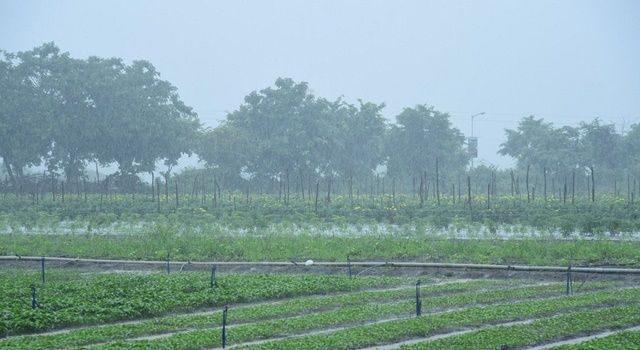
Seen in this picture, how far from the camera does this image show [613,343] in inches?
495

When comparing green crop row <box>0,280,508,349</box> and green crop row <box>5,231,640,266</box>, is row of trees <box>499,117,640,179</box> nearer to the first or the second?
green crop row <box>5,231,640,266</box>

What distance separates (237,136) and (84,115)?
11.6 m

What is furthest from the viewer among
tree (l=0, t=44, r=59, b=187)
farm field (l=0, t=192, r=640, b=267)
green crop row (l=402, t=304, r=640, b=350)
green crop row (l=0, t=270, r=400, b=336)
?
tree (l=0, t=44, r=59, b=187)

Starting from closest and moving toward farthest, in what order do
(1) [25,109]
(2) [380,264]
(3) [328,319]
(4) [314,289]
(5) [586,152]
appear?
(3) [328,319] → (4) [314,289] → (2) [380,264] → (1) [25,109] → (5) [586,152]

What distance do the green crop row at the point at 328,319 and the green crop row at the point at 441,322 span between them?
760mm

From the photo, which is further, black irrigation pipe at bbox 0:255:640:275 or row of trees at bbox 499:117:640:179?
row of trees at bbox 499:117:640:179

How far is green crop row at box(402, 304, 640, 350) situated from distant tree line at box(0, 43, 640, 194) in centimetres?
4363

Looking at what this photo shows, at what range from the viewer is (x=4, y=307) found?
15.2 metres

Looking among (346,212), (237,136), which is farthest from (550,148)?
(346,212)

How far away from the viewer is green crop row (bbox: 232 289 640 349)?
42.7 ft

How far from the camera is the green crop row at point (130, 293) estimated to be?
14898 millimetres

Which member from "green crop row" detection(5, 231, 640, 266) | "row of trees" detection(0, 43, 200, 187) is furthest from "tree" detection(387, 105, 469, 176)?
"green crop row" detection(5, 231, 640, 266)

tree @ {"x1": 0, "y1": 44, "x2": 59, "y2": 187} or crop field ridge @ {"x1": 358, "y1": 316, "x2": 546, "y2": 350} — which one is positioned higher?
tree @ {"x1": 0, "y1": 44, "x2": 59, "y2": 187}

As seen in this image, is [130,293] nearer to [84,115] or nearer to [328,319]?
[328,319]
